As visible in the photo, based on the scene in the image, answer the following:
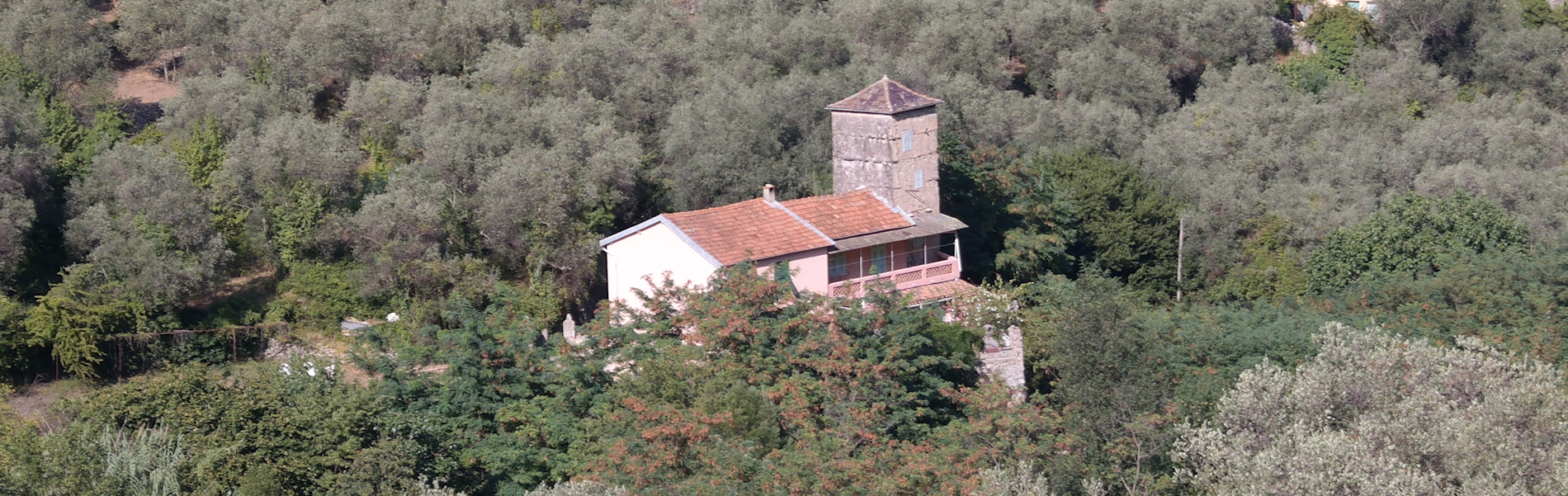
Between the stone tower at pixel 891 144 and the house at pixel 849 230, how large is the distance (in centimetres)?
1

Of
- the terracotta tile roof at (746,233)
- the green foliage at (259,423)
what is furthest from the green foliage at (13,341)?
the terracotta tile roof at (746,233)

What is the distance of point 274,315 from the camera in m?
28.7

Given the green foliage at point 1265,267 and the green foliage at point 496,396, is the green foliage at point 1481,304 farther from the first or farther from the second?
the green foliage at point 496,396

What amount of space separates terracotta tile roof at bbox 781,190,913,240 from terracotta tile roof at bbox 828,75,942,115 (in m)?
1.51

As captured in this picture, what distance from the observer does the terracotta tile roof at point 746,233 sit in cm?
2519

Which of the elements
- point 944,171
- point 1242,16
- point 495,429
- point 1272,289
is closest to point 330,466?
point 495,429

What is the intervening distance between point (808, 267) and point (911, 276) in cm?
207

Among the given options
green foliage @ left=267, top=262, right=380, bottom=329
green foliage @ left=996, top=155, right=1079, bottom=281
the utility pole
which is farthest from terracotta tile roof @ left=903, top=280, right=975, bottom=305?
green foliage @ left=267, top=262, right=380, bottom=329

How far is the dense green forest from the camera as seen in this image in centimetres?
1920

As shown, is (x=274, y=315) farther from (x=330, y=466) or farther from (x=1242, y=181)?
(x=1242, y=181)

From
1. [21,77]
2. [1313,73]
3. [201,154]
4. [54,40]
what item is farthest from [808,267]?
[1313,73]

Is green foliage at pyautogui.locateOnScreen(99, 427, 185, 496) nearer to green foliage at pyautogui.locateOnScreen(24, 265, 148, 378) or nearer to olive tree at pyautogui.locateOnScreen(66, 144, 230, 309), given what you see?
green foliage at pyautogui.locateOnScreen(24, 265, 148, 378)

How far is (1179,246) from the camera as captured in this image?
33.3 metres

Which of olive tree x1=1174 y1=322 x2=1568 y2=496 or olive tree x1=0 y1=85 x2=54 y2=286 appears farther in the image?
olive tree x1=0 y1=85 x2=54 y2=286
